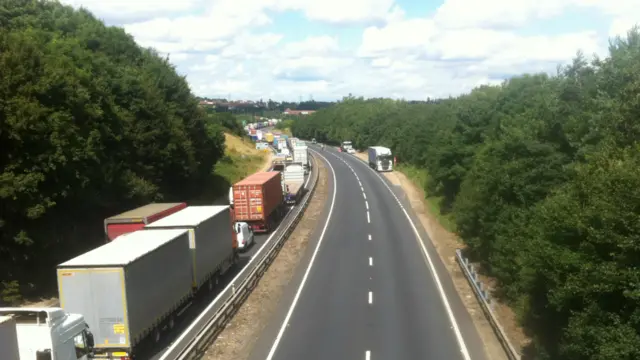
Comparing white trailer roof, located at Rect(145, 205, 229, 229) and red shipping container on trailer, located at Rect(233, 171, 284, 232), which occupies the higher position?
white trailer roof, located at Rect(145, 205, 229, 229)

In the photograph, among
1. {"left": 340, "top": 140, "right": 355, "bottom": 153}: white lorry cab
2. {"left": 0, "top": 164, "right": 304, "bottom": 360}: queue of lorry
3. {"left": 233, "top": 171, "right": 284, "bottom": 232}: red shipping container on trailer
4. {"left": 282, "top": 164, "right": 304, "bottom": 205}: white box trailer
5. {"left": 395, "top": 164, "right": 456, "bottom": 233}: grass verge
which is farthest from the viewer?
{"left": 340, "top": 140, "right": 355, "bottom": 153}: white lorry cab

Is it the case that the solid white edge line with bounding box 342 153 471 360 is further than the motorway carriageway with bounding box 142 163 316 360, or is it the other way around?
the solid white edge line with bounding box 342 153 471 360

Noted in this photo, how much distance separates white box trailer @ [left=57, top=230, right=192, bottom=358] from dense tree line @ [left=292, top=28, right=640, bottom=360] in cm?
1201

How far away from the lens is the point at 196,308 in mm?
25828

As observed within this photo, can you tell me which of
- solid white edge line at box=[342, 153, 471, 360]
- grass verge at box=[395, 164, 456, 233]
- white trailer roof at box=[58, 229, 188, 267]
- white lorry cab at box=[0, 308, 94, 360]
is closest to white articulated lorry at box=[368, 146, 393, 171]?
grass verge at box=[395, 164, 456, 233]

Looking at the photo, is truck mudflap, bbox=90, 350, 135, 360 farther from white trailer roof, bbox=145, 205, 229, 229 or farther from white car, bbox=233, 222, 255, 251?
white car, bbox=233, 222, 255, 251

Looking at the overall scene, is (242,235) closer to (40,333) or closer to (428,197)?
(40,333)

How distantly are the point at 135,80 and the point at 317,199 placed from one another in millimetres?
23452

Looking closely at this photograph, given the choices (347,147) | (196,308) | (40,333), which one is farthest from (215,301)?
(347,147)

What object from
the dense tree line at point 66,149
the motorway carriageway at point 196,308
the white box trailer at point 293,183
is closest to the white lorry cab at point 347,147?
the white box trailer at point 293,183

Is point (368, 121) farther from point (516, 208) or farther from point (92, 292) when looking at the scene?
point (92, 292)

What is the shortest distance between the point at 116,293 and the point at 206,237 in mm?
8625

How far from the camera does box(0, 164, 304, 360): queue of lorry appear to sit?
47.3 feet

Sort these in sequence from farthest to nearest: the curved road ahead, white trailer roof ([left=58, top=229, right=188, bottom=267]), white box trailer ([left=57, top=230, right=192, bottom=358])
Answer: the curved road ahead, white trailer roof ([left=58, top=229, right=188, bottom=267]), white box trailer ([left=57, top=230, right=192, bottom=358])
